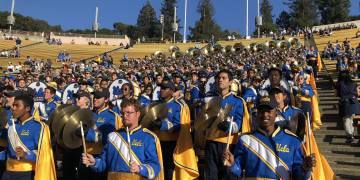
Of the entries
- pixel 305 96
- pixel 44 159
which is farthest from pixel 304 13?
pixel 44 159

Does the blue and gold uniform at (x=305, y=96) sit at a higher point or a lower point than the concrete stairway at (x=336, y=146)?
higher

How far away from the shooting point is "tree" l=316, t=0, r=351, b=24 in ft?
279

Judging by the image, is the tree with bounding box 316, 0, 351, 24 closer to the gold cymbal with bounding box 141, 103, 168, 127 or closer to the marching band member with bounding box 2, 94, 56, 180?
the gold cymbal with bounding box 141, 103, 168, 127

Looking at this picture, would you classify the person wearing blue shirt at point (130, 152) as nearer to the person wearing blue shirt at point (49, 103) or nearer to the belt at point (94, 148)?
the belt at point (94, 148)

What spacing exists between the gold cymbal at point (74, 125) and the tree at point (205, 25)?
285 feet

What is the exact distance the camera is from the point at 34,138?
221 inches

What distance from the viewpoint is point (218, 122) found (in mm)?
5656

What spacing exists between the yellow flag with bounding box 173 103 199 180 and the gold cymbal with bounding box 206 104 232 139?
36.9 inches

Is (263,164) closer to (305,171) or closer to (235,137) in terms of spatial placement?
(305,171)

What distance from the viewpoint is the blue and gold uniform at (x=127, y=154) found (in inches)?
188

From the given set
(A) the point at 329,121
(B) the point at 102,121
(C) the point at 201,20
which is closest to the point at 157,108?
(B) the point at 102,121

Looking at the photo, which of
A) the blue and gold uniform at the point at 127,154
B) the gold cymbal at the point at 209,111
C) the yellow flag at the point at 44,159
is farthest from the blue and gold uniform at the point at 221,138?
the yellow flag at the point at 44,159

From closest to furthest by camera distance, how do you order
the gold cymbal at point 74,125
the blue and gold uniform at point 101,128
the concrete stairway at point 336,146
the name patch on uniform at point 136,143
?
the name patch on uniform at point 136,143 < the gold cymbal at point 74,125 < the blue and gold uniform at point 101,128 < the concrete stairway at point 336,146

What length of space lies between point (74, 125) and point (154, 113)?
3.83 feet
